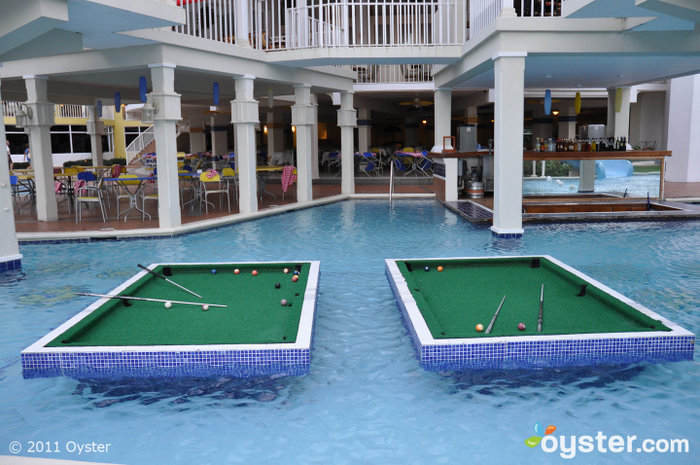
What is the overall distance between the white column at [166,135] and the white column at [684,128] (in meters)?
15.3

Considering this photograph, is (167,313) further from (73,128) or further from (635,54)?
(73,128)

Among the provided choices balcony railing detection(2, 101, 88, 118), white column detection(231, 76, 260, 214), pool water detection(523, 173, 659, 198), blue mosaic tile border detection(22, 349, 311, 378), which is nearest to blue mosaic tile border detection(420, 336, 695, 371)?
blue mosaic tile border detection(22, 349, 311, 378)

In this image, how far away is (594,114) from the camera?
29938mm

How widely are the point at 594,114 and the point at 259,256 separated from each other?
26086mm

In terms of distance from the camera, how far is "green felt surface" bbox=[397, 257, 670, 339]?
4.38 meters

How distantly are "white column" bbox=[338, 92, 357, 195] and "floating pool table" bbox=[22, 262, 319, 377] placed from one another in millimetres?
10651

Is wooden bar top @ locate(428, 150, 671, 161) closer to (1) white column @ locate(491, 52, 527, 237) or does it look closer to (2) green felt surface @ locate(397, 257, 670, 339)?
(1) white column @ locate(491, 52, 527, 237)

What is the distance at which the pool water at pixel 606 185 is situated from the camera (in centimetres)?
1130

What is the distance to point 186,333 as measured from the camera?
440 centimetres

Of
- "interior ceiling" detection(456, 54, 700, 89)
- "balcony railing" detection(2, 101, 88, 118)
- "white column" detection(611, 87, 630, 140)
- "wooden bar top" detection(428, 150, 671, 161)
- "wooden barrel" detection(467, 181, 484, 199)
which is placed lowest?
"wooden barrel" detection(467, 181, 484, 199)

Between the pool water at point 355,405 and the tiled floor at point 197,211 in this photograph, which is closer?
the pool water at point 355,405

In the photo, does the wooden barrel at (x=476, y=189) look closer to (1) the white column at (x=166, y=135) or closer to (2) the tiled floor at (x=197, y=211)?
(2) the tiled floor at (x=197, y=211)

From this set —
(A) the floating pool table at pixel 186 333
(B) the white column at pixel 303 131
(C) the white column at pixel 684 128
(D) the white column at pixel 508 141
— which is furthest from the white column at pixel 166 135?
(C) the white column at pixel 684 128

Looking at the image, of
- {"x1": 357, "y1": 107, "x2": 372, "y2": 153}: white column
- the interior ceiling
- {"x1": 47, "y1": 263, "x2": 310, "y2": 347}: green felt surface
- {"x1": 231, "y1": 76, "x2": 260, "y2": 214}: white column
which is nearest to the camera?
{"x1": 47, "y1": 263, "x2": 310, "y2": 347}: green felt surface
